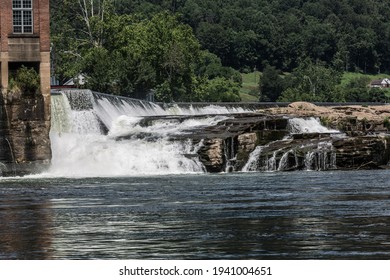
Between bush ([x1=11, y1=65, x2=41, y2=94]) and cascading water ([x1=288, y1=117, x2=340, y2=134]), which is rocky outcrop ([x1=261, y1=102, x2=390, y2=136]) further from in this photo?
bush ([x1=11, y1=65, x2=41, y2=94])

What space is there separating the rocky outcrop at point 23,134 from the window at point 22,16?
4.03 metres

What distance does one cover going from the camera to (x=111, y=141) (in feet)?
252

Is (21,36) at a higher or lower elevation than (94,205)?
higher

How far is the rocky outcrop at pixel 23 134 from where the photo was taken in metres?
74.2

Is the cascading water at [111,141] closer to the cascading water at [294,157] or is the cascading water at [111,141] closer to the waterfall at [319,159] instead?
the cascading water at [294,157]

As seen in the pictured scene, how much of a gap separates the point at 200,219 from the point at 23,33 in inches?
1673

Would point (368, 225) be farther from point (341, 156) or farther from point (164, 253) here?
point (341, 156)

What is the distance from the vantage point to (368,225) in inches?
1252

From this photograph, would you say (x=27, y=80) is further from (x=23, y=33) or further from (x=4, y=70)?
(x=23, y=33)

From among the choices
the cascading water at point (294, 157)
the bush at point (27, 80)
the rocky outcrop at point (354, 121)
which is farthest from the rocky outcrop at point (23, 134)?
the rocky outcrop at point (354, 121)

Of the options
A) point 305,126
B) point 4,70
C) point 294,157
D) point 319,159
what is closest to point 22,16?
point 4,70

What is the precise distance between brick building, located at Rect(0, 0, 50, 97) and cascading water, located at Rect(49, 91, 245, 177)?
500 centimetres

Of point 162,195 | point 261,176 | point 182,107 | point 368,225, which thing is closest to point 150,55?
point 182,107

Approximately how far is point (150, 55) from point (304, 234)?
109330 mm
